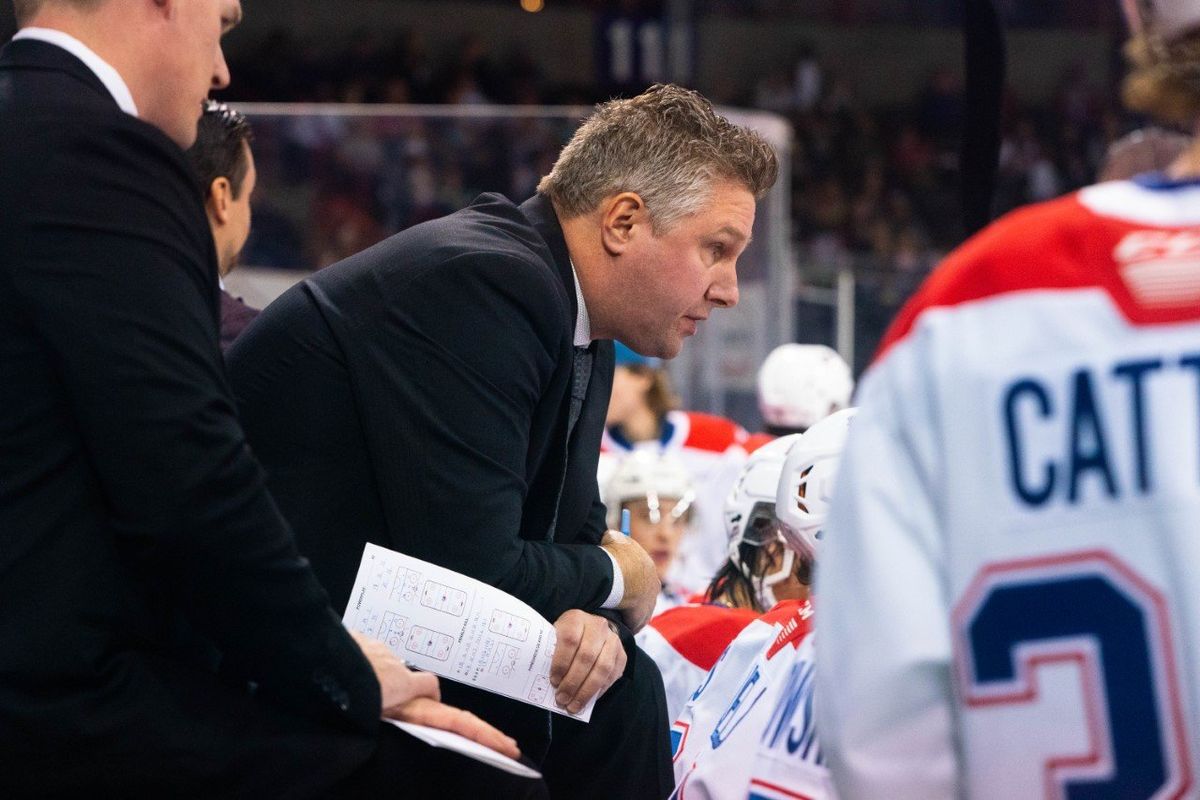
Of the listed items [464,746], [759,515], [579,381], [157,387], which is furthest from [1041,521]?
[759,515]

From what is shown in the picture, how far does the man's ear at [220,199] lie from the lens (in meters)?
3.59

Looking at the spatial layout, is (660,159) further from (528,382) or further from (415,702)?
(415,702)

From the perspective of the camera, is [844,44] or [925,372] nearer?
[925,372]

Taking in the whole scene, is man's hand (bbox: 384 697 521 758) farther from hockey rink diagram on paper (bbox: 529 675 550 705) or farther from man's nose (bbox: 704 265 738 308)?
man's nose (bbox: 704 265 738 308)

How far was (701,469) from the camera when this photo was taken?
7.28 metres

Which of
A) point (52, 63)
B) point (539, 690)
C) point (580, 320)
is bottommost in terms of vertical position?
point (539, 690)

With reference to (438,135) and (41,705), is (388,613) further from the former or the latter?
(438,135)

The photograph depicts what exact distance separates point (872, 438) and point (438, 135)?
6706 millimetres

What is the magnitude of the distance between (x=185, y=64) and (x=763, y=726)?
1.39m

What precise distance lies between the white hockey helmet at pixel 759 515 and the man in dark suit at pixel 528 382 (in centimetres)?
103

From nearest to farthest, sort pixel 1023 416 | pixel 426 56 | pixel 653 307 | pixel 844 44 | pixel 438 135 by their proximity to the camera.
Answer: pixel 1023 416
pixel 653 307
pixel 438 135
pixel 426 56
pixel 844 44

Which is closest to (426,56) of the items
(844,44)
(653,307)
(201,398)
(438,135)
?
(844,44)

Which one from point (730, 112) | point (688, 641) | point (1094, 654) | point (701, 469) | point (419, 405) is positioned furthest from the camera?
point (730, 112)

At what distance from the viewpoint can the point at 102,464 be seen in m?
1.73
